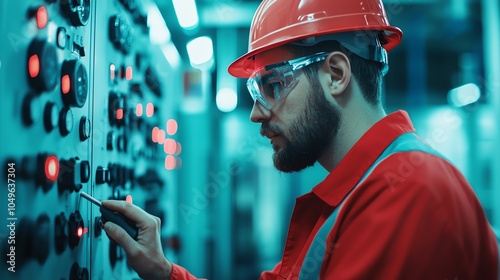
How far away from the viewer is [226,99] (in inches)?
106

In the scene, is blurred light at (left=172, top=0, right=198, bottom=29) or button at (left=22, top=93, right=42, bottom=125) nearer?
button at (left=22, top=93, right=42, bottom=125)

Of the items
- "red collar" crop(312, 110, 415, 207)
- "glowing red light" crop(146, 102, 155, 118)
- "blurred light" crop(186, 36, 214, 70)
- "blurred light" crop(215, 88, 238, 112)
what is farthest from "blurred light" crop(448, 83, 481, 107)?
"glowing red light" crop(146, 102, 155, 118)

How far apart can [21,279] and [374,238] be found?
58 centimetres

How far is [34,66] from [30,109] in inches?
2.7

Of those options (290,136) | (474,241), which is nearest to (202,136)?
(290,136)

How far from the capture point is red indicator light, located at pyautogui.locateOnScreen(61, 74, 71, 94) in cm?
75

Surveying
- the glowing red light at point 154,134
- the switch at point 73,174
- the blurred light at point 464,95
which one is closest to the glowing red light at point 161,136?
the glowing red light at point 154,134

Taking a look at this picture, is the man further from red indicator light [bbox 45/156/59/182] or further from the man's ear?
red indicator light [bbox 45/156/59/182]

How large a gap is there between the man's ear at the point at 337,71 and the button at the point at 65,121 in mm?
582

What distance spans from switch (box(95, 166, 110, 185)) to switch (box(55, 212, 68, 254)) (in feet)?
0.52

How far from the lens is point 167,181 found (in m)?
1.84

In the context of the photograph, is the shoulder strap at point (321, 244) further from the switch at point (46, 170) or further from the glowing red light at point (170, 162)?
the glowing red light at point (170, 162)

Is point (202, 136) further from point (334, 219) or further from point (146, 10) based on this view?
point (334, 219)

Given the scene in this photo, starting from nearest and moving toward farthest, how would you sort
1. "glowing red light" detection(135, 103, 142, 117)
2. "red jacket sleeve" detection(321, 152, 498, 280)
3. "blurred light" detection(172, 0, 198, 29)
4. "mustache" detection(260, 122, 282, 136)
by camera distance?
"red jacket sleeve" detection(321, 152, 498, 280) → "mustache" detection(260, 122, 282, 136) → "glowing red light" detection(135, 103, 142, 117) → "blurred light" detection(172, 0, 198, 29)
